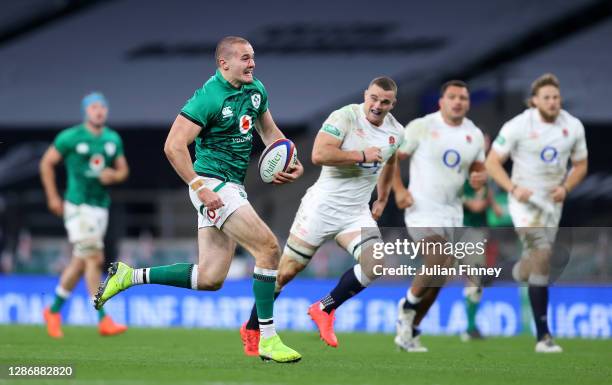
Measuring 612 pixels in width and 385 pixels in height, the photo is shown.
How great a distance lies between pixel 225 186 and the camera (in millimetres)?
8508

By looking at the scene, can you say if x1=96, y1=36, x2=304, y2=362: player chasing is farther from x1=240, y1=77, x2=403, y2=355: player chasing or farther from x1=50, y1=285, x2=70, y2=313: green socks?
x1=50, y1=285, x2=70, y2=313: green socks

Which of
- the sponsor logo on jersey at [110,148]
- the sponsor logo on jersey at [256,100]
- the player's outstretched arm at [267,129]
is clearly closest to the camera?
the sponsor logo on jersey at [256,100]

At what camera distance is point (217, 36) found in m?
23.8

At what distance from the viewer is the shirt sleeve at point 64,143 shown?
13.0 m

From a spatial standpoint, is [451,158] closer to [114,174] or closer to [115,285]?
[115,285]

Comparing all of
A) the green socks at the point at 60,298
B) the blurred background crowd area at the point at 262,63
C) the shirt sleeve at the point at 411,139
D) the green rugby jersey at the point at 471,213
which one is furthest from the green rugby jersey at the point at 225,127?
the blurred background crowd area at the point at 262,63

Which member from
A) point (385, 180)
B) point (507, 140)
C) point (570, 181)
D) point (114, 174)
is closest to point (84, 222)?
point (114, 174)

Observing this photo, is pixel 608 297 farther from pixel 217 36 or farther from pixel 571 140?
pixel 217 36

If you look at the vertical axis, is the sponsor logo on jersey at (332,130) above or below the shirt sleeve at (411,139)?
below

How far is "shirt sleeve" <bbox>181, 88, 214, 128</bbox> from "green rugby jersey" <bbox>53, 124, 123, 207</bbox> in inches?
188

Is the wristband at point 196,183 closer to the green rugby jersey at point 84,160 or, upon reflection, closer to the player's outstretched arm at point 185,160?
the player's outstretched arm at point 185,160

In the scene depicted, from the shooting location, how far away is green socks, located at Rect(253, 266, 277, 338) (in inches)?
330

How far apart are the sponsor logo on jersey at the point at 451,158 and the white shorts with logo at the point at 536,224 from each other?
0.75 m

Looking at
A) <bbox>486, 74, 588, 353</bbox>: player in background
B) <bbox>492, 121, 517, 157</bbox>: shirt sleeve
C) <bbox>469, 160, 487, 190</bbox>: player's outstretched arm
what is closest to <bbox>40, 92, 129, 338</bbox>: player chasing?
<bbox>469, 160, 487, 190</bbox>: player's outstretched arm
